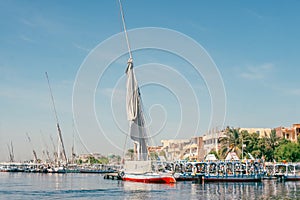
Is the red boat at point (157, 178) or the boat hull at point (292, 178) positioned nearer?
the red boat at point (157, 178)

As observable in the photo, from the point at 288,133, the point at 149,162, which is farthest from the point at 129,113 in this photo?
the point at 288,133

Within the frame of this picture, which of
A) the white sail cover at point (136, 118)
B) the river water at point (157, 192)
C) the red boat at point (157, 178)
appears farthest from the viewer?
the white sail cover at point (136, 118)

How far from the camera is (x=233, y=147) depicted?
4835 inches

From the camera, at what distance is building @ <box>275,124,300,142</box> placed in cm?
13050

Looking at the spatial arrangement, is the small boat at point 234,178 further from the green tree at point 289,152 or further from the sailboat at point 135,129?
the green tree at point 289,152

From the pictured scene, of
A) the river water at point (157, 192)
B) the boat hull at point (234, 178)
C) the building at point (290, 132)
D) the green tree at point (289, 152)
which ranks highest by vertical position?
the building at point (290, 132)

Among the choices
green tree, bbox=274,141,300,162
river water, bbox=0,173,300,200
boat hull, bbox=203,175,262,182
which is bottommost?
river water, bbox=0,173,300,200

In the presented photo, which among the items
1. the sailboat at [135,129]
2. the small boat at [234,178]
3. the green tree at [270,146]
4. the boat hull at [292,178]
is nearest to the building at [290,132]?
the green tree at [270,146]

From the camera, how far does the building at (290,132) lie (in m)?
130

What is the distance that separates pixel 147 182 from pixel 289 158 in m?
44.3

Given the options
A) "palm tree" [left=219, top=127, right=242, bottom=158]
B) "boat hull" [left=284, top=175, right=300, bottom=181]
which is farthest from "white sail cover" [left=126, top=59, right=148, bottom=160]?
"boat hull" [left=284, top=175, right=300, bottom=181]

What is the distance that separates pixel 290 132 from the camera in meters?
134

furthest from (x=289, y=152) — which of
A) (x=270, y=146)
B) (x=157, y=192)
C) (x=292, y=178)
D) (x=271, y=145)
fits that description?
(x=157, y=192)

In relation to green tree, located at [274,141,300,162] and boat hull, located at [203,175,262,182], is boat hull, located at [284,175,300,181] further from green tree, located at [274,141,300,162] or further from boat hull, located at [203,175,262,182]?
boat hull, located at [203,175,262,182]
